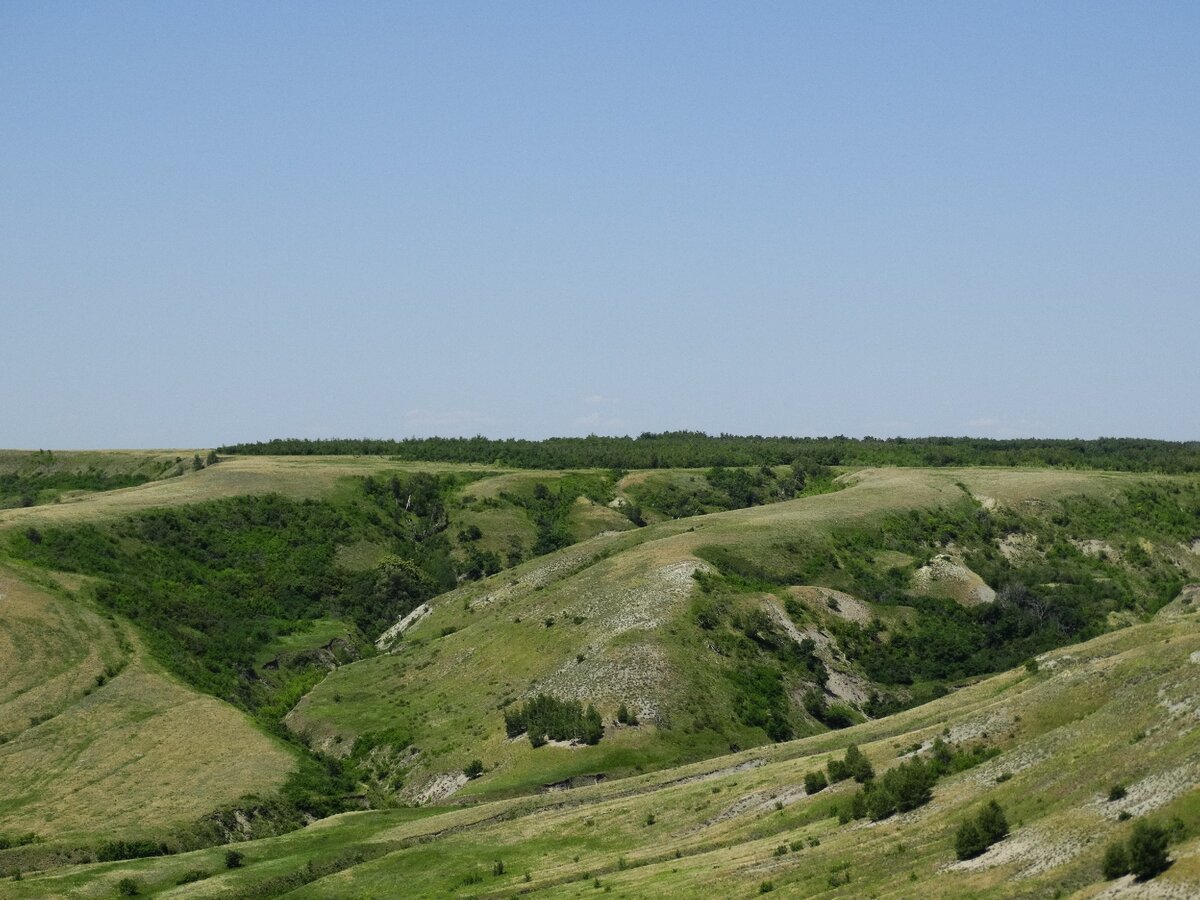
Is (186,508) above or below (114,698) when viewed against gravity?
above

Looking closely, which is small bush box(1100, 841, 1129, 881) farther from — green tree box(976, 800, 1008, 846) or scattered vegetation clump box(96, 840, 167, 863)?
scattered vegetation clump box(96, 840, 167, 863)

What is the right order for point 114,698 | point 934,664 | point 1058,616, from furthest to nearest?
1. point 1058,616
2. point 934,664
3. point 114,698

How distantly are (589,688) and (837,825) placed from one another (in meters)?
53.9

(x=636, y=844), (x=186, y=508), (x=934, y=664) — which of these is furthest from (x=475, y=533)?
(x=636, y=844)

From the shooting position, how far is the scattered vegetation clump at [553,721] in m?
108

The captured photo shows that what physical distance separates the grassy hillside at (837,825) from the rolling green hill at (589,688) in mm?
262

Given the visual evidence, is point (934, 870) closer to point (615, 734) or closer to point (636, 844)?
point (636, 844)

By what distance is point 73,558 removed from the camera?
153 meters

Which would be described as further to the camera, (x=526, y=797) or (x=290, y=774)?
(x=290, y=774)

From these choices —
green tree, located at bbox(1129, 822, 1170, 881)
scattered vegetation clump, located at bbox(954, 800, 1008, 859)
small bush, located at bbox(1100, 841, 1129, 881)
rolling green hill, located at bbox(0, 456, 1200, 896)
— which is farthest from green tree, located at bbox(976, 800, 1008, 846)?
green tree, located at bbox(1129, 822, 1170, 881)

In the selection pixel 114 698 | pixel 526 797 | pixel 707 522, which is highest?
pixel 707 522

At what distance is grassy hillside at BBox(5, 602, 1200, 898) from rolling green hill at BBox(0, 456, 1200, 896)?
26 centimetres

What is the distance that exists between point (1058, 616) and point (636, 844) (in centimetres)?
8914

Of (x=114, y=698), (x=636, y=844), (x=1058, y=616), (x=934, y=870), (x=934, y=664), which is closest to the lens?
(x=934, y=870)
